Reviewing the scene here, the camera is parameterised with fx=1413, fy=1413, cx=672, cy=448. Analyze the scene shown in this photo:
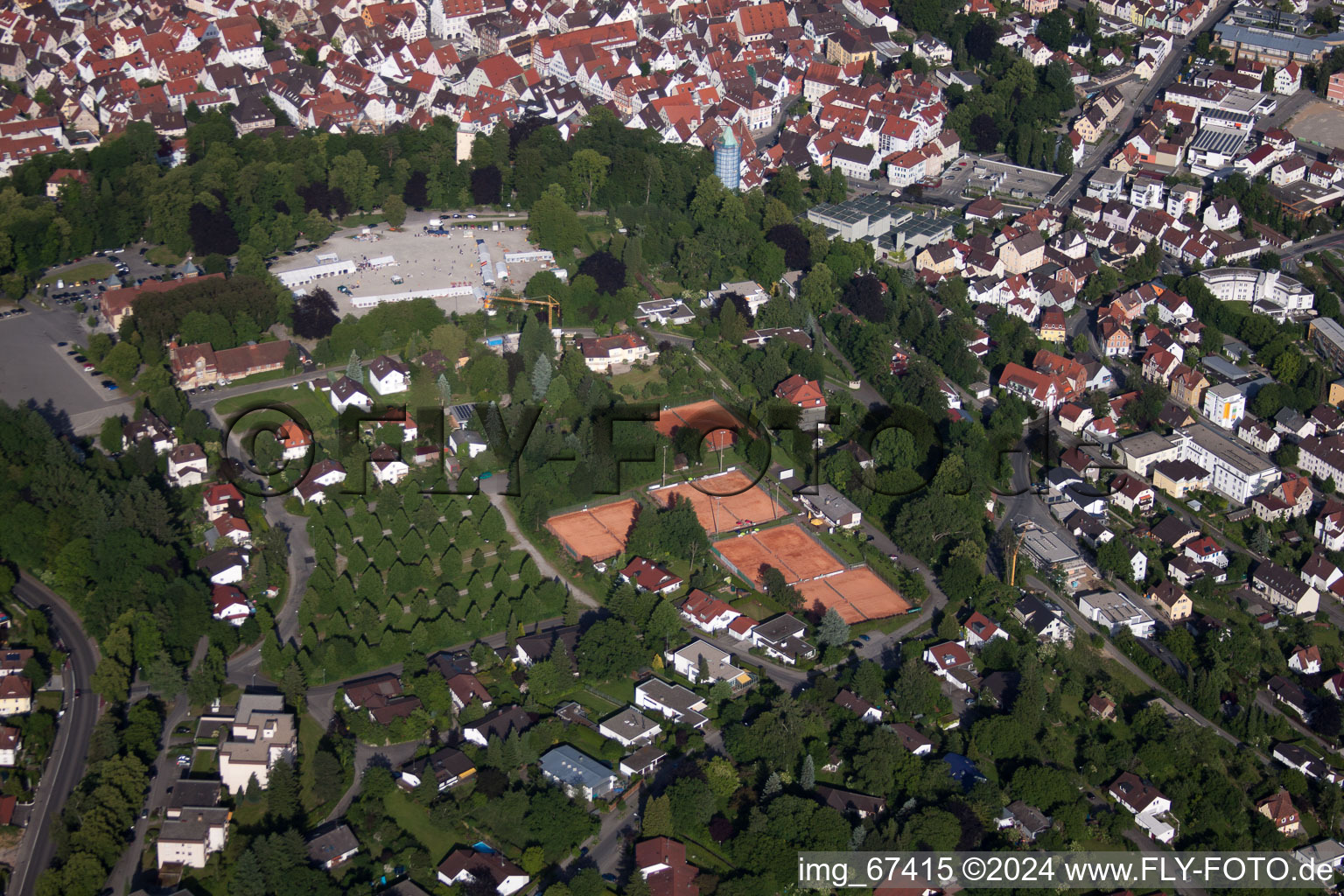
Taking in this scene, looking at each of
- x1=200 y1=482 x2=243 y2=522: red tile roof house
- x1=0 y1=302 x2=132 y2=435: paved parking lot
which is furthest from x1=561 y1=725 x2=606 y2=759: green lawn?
x1=0 y1=302 x2=132 y2=435: paved parking lot

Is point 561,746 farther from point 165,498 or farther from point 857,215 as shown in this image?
point 857,215

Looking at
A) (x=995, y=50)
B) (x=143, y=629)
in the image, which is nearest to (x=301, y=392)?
(x=143, y=629)

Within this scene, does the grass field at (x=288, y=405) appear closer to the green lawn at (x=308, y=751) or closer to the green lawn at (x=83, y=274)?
the green lawn at (x=83, y=274)

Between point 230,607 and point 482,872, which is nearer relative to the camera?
point 482,872

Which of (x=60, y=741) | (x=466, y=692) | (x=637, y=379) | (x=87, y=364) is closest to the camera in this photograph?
(x=60, y=741)

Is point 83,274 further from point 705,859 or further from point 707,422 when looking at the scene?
point 705,859

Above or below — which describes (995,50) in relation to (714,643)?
above

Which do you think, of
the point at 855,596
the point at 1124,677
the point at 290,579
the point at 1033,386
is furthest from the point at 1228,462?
the point at 290,579
